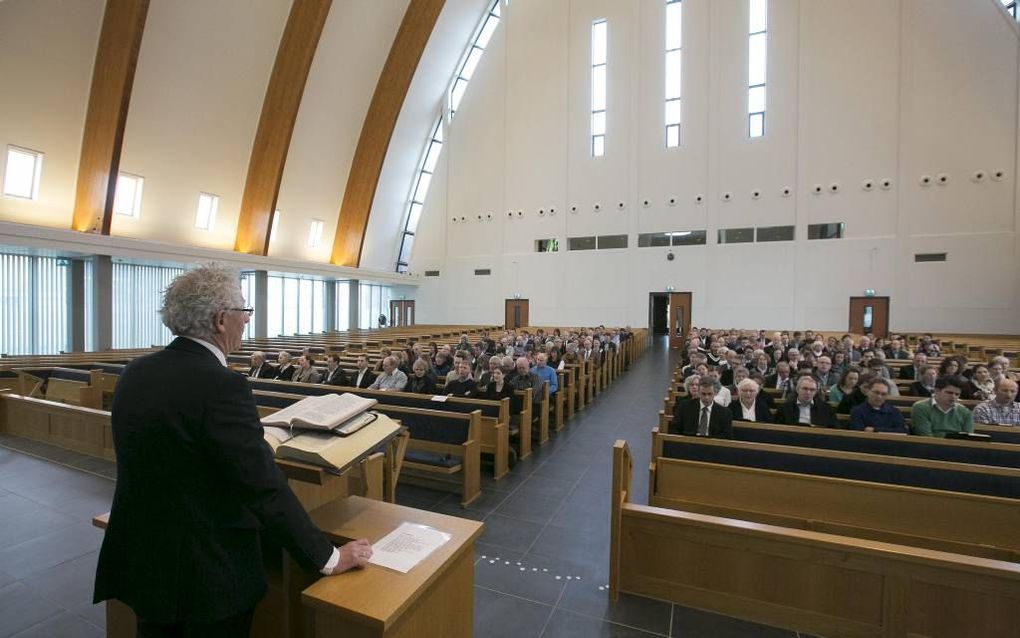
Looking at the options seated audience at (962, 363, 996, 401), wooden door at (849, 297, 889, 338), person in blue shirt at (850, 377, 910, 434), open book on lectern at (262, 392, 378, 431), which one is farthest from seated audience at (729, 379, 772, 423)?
wooden door at (849, 297, 889, 338)

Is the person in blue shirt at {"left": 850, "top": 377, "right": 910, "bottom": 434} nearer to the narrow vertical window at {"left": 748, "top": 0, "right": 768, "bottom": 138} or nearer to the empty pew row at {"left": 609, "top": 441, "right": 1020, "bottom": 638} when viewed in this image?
the empty pew row at {"left": 609, "top": 441, "right": 1020, "bottom": 638}

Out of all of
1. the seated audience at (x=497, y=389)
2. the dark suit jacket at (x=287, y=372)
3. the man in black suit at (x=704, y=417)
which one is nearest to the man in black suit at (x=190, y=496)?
the man in black suit at (x=704, y=417)

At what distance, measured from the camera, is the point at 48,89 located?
9.71 m

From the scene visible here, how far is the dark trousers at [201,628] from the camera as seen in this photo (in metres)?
1.14

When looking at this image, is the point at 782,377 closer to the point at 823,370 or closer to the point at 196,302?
the point at 823,370

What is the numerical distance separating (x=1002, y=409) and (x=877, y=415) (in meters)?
1.15

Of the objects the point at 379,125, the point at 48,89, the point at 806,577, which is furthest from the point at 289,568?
the point at 379,125

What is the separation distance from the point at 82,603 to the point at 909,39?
66.9 ft

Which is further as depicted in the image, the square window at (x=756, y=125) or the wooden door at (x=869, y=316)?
the square window at (x=756, y=125)

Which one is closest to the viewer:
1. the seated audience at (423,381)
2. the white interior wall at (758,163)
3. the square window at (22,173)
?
the seated audience at (423,381)

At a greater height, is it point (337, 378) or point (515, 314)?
point (515, 314)

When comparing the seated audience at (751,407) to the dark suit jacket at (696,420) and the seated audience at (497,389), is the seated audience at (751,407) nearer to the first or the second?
the dark suit jacket at (696,420)

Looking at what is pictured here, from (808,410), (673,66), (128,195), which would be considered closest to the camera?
(808,410)

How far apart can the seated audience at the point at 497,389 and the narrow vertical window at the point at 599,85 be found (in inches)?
566
